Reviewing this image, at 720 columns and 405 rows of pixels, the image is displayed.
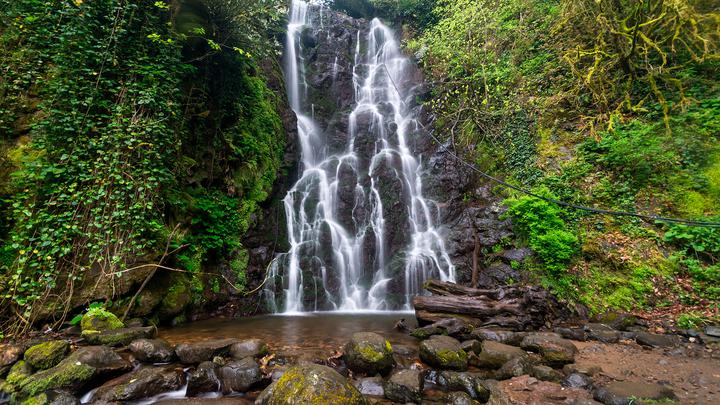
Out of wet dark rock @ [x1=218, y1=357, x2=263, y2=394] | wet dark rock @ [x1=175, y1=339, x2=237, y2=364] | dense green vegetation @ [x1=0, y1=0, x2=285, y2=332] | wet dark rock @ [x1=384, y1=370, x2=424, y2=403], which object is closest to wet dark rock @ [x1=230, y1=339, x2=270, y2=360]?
wet dark rock @ [x1=175, y1=339, x2=237, y2=364]

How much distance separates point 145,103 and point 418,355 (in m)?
6.73

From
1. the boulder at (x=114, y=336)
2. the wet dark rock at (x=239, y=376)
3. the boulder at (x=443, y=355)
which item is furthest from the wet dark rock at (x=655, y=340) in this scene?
the boulder at (x=114, y=336)

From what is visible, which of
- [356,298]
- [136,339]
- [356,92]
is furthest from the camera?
[356,92]

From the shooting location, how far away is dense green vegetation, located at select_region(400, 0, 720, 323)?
6.30 meters

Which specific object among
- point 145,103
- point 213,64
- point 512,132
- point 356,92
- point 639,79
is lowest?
point 145,103

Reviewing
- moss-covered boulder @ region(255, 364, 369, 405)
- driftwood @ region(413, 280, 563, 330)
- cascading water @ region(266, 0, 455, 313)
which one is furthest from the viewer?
cascading water @ region(266, 0, 455, 313)

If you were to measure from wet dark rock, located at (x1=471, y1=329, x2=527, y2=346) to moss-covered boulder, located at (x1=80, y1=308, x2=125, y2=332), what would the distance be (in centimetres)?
596

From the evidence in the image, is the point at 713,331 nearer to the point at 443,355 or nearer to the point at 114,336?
the point at 443,355

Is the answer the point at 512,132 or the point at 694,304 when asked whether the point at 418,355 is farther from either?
the point at 512,132

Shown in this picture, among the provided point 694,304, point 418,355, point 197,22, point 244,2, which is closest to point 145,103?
point 197,22

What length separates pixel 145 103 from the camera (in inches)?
229

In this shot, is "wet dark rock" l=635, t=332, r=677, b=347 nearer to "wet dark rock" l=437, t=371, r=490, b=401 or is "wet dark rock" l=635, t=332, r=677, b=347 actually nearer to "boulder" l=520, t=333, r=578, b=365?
"boulder" l=520, t=333, r=578, b=365

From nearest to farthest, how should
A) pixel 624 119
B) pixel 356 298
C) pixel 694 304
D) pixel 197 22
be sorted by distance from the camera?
1. pixel 694 304
2. pixel 197 22
3. pixel 624 119
4. pixel 356 298

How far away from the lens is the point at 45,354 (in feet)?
12.3
